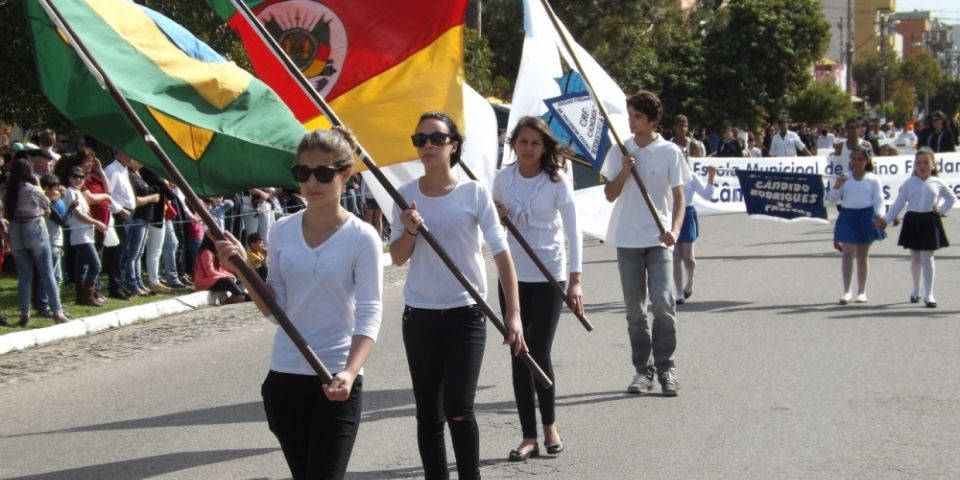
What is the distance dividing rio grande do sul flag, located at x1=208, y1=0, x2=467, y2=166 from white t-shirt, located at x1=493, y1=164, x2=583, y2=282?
28.3 inches

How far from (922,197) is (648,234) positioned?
563 centimetres

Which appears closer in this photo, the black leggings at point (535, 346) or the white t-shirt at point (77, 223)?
the black leggings at point (535, 346)

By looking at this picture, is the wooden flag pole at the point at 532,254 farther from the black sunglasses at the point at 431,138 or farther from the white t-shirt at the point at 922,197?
the white t-shirt at the point at 922,197

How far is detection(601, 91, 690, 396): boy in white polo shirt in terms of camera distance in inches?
341

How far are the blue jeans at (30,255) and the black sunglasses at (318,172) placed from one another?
859cm

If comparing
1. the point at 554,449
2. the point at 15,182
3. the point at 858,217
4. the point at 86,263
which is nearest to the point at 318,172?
the point at 554,449

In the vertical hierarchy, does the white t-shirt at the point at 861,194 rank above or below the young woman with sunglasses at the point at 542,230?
below

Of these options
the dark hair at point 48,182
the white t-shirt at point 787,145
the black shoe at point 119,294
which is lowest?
the white t-shirt at point 787,145

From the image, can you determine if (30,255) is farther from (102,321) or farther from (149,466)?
(149,466)

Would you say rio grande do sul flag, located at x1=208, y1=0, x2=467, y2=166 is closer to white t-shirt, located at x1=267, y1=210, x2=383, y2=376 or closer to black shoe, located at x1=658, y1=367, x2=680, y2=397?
black shoe, located at x1=658, y1=367, x2=680, y2=397

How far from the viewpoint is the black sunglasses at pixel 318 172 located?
15.0 ft

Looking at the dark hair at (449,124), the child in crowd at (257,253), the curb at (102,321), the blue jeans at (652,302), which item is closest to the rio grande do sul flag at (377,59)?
the dark hair at (449,124)

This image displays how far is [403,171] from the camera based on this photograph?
8102mm

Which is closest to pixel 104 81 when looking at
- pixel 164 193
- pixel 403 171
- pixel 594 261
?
pixel 403 171
